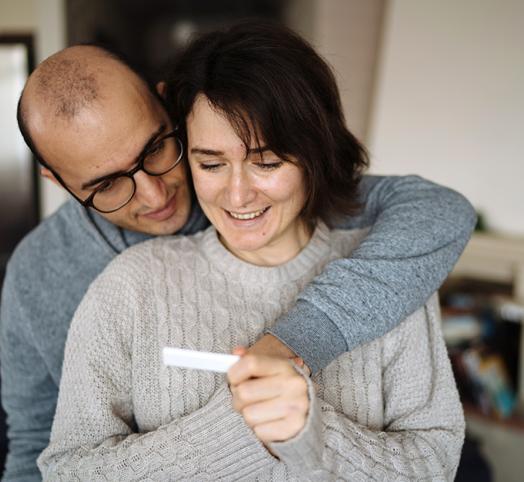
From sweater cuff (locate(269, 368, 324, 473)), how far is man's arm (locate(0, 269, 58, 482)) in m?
0.83

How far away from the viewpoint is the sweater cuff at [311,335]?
98cm

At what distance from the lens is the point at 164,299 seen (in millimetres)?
1162

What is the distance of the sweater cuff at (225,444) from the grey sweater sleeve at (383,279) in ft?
0.49

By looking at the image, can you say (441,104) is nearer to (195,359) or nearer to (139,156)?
(139,156)

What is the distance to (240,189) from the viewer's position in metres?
1.12

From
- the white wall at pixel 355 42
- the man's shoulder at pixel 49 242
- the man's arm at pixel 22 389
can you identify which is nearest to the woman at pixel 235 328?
the man's shoulder at pixel 49 242

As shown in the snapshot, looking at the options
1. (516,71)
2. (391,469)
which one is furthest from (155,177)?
(516,71)

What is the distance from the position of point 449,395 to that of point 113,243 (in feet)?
2.68

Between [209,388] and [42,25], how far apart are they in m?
2.75

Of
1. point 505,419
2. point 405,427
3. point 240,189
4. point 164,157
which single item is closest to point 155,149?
point 164,157

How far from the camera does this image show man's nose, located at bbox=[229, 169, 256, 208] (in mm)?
1116

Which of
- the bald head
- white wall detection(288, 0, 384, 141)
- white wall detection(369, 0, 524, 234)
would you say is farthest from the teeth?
white wall detection(288, 0, 384, 141)

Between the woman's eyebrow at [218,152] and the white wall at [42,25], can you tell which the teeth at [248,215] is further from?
the white wall at [42,25]

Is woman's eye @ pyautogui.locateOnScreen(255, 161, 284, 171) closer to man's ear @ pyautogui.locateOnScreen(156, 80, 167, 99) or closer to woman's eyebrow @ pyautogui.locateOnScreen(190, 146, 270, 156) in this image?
woman's eyebrow @ pyautogui.locateOnScreen(190, 146, 270, 156)
